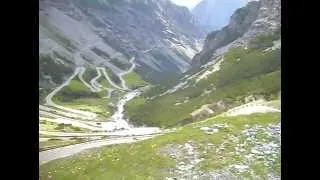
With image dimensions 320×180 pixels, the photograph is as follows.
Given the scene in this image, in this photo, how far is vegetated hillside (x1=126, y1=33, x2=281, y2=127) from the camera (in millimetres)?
101312

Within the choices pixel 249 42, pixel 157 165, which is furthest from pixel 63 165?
pixel 249 42

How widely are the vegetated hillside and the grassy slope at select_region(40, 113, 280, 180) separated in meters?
34.8

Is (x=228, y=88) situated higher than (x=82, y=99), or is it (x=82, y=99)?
(x=82, y=99)

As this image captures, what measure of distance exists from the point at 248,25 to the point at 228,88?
55359 millimetres

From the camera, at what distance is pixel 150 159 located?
49.2 m

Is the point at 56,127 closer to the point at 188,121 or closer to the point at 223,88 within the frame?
the point at 188,121

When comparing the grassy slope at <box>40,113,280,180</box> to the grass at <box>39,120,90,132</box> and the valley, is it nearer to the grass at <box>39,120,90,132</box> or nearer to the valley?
the valley

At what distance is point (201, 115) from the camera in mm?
98625

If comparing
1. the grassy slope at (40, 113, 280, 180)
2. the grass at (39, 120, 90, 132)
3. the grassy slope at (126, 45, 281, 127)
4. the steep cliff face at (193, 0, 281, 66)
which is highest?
the steep cliff face at (193, 0, 281, 66)

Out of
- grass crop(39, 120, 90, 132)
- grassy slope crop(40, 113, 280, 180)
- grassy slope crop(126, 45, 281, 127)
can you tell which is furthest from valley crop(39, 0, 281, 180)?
grassy slope crop(126, 45, 281, 127)

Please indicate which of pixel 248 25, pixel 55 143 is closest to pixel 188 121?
pixel 55 143
